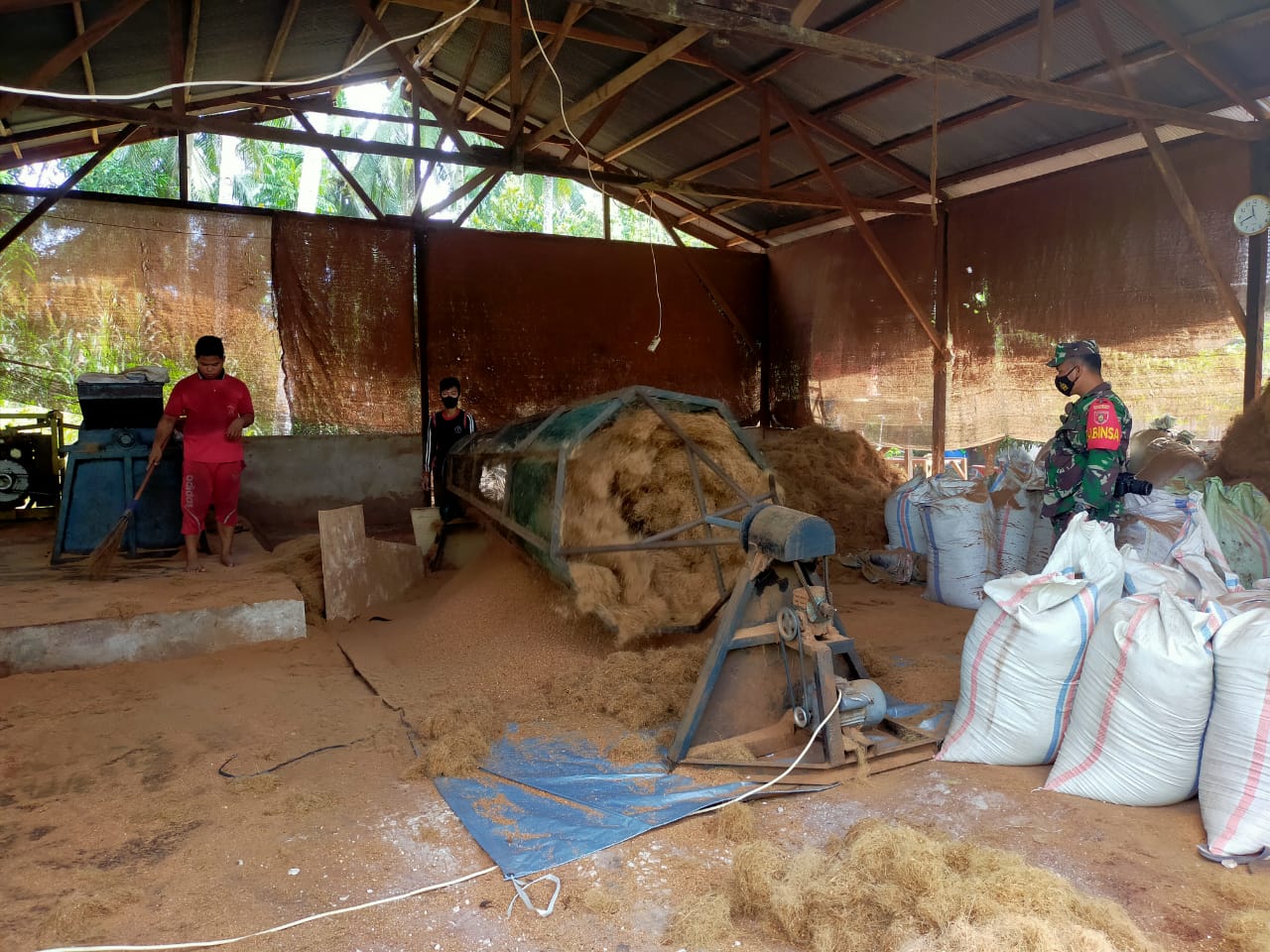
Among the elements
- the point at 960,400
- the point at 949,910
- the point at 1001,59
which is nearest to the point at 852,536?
the point at 960,400

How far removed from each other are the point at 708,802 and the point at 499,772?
76 cm

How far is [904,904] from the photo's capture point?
1.87 meters

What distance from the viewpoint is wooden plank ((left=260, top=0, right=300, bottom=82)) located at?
18.8 ft

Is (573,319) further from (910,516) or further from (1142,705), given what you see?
(1142,705)

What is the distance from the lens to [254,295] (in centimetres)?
762

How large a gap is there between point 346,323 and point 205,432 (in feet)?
11.1

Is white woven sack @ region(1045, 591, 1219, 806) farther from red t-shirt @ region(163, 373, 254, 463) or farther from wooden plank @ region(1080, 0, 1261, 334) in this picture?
red t-shirt @ region(163, 373, 254, 463)

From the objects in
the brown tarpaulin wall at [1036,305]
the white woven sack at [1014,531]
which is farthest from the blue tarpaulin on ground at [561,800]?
the brown tarpaulin wall at [1036,305]

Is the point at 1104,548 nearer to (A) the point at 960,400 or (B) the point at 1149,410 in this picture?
(B) the point at 1149,410

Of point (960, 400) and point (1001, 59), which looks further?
point (960, 400)

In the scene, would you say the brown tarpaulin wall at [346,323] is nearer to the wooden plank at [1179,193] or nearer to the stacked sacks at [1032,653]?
the wooden plank at [1179,193]

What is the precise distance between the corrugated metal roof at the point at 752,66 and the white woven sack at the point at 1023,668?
3.08m

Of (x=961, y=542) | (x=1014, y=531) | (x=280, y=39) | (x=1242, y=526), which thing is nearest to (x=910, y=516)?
(x=961, y=542)

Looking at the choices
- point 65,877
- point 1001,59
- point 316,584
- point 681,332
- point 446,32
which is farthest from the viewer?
point 681,332
